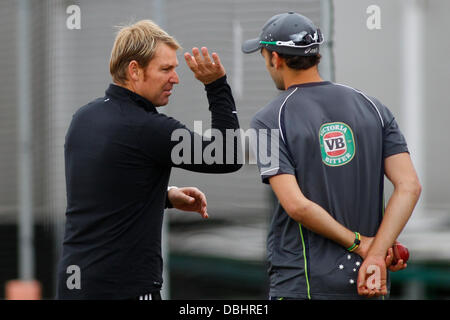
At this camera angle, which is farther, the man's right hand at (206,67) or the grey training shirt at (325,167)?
the man's right hand at (206,67)

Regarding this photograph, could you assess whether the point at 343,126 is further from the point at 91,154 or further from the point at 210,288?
the point at 210,288

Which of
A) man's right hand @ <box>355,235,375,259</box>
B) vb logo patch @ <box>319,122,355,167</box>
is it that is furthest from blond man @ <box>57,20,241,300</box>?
man's right hand @ <box>355,235,375,259</box>

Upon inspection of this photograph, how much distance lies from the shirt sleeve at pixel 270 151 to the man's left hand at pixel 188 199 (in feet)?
1.36

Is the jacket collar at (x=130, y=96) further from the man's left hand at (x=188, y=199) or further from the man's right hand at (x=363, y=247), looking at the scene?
the man's right hand at (x=363, y=247)

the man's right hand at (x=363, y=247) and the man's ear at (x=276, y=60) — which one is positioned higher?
the man's ear at (x=276, y=60)

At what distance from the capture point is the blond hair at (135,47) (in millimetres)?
2814

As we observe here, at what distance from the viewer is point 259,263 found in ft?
17.3

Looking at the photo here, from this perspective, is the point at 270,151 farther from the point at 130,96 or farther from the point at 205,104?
the point at 205,104

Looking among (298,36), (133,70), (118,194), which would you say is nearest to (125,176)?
(118,194)

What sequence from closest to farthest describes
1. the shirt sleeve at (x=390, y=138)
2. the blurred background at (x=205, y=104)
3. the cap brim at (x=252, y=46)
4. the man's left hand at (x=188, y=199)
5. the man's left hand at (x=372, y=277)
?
the man's left hand at (x=372, y=277) → the shirt sleeve at (x=390, y=138) → the cap brim at (x=252, y=46) → the man's left hand at (x=188, y=199) → the blurred background at (x=205, y=104)

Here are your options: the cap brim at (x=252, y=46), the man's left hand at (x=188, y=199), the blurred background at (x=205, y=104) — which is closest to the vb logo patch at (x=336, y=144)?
the cap brim at (x=252, y=46)
